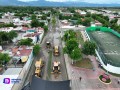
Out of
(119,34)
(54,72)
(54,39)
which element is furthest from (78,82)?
(119,34)

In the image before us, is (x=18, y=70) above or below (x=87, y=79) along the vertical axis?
above

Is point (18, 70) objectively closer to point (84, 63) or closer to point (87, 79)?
point (87, 79)

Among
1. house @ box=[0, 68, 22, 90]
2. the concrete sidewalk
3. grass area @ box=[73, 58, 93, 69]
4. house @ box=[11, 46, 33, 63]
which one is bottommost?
the concrete sidewalk

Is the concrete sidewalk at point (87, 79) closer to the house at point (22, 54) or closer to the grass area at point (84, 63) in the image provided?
the grass area at point (84, 63)

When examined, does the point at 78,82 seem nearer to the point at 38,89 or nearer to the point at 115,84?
the point at 115,84

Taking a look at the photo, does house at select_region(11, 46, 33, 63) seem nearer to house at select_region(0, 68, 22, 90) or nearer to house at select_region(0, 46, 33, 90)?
house at select_region(0, 46, 33, 90)

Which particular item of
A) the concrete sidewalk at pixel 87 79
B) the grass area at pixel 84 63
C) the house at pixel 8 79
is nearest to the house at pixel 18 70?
the house at pixel 8 79

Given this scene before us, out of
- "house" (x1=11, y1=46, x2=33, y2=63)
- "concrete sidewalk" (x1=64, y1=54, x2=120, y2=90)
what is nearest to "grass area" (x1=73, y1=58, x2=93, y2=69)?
"concrete sidewalk" (x1=64, y1=54, x2=120, y2=90)

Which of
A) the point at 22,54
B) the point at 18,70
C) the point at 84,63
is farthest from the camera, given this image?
the point at 84,63

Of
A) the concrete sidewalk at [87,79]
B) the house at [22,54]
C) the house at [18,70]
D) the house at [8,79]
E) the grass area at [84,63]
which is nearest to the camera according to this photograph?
the house at [8,79]

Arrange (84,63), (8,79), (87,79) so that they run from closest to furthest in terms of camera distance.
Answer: (8,79)
(87,79)
(84,63)

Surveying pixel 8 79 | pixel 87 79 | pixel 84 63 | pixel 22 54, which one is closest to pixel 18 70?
pixel 8 79
